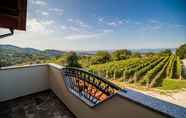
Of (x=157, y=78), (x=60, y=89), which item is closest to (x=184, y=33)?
(x=157, y=78)

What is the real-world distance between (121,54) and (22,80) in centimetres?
3108

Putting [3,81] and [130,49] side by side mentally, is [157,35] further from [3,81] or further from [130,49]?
[3,81]

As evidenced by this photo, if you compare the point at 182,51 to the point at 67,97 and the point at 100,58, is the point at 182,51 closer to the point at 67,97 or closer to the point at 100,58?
the point at 100,58

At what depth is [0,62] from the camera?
8.31 feet

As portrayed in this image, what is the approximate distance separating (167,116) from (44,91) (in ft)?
9.51

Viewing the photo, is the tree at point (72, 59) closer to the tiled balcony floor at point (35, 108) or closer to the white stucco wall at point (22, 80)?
the white stucco wall at point (22, 80)

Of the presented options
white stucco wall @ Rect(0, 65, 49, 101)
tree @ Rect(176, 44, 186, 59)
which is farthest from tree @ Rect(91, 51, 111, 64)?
white stucco wall @ Rect(0, 65, 49, 101)

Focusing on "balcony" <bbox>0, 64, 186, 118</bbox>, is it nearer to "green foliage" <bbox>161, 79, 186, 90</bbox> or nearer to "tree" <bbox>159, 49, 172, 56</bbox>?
"green foliage" <bbox>161, 79, 186, 90</bbox>

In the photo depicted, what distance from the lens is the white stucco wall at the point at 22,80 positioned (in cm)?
250

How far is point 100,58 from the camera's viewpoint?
1037 inches

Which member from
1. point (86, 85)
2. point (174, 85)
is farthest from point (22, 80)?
point (174, 85)

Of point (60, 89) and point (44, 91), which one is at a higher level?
point (60, 89)

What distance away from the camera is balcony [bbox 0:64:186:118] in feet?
3.06

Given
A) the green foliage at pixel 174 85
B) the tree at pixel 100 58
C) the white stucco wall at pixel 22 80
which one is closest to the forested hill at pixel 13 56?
the white stucco wall at pixel 22 80
